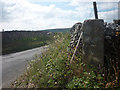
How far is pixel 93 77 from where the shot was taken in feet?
13.1

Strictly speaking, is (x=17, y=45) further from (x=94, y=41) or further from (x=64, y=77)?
(x=94, y=41)

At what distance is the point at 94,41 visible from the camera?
4.50m

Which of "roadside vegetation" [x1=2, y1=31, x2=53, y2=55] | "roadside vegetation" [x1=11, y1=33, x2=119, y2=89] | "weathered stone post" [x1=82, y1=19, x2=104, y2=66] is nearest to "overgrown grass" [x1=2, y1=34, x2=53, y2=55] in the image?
"roadside vegetation" [x1=2, y1=31, x2=53, y2=55]

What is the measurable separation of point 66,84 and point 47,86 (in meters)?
0.58

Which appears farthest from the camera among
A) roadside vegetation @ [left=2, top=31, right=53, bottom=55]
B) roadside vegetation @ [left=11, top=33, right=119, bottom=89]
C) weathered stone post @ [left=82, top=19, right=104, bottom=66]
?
roadside vegetation @ [left=2, top=31, right=53, bottom=55]

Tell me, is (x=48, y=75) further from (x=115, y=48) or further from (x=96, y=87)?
(x=115, y=48)

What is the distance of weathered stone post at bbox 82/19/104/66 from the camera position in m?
4.45

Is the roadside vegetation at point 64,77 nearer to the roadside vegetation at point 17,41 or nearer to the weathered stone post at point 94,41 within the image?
the weathered stone post at point 94,41

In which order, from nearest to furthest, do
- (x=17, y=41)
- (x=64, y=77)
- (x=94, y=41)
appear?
(x=64, y=77)
(x=94, y=41)
(x=17, y=41)

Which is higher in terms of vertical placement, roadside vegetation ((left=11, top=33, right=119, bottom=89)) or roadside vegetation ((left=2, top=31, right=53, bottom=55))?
roadside vegetation ((left=2, top=31, right=53, bottom=55))

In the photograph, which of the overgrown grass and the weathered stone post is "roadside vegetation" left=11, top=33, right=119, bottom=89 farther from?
the overgrown grass

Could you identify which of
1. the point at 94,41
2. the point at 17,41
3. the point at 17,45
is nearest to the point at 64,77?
the point at 94,41

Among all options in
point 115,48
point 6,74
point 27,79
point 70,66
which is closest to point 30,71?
point 27,79

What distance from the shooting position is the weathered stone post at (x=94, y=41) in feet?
14.6
